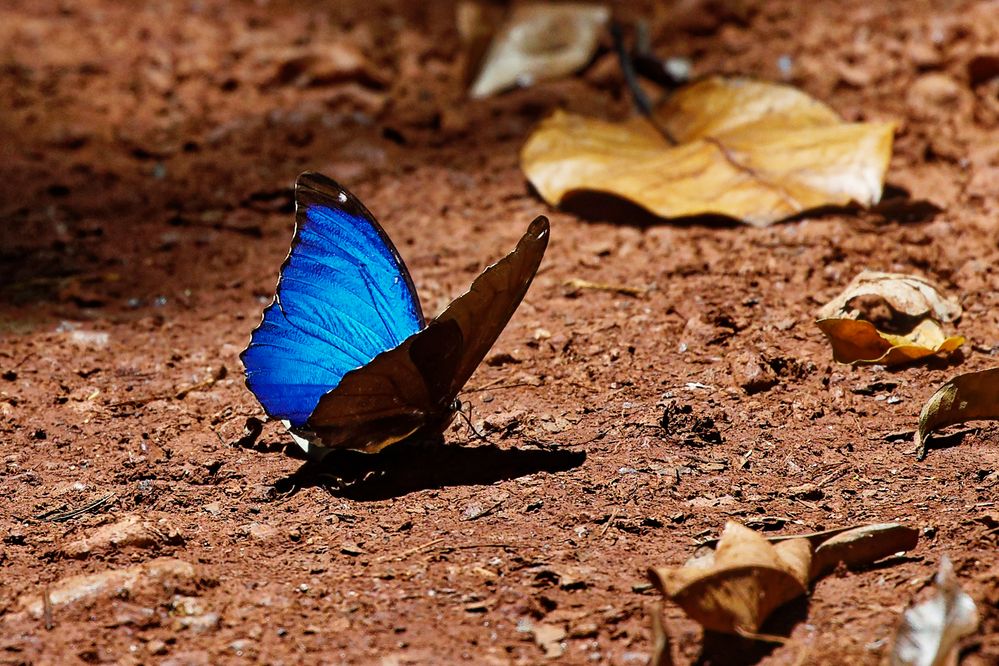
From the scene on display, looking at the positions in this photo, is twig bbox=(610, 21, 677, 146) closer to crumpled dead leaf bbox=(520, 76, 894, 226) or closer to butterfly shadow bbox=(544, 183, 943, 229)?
crumpled dead leaf bbox=(520, 76, 894, 226)

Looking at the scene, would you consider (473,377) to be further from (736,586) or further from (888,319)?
(736,586)

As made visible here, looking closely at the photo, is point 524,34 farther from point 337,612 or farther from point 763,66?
point 337,612

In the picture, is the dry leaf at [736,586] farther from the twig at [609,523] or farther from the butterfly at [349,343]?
the butterfly at [349,343]

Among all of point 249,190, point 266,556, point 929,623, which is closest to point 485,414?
point 266,556

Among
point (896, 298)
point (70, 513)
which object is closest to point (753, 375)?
point (896, 298)

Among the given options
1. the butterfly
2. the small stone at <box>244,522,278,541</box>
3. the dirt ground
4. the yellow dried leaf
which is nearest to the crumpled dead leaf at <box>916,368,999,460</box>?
the dirt ground
